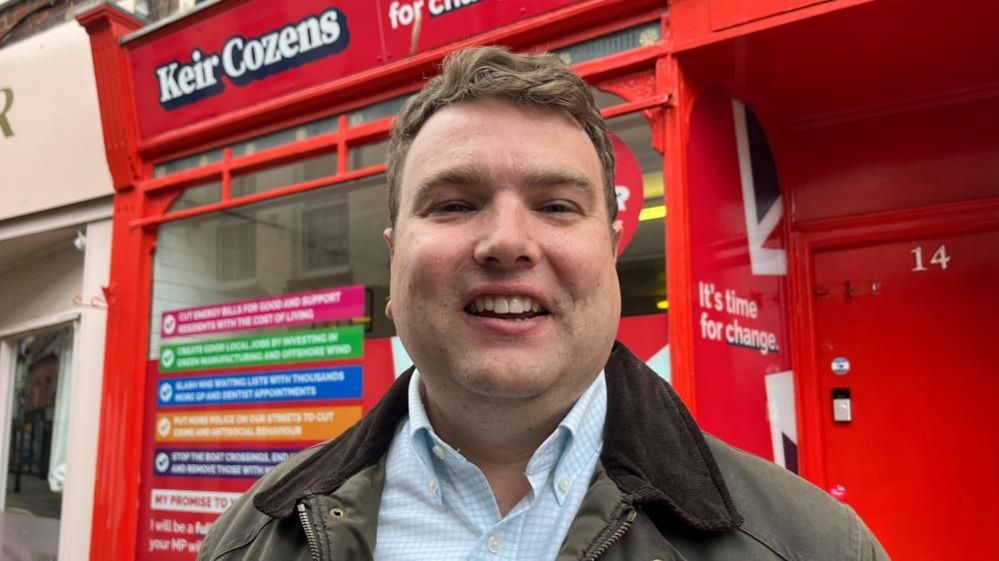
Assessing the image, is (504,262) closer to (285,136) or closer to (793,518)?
(793,518)

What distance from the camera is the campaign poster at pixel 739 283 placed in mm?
3197

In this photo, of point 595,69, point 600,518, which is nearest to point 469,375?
point 600,518

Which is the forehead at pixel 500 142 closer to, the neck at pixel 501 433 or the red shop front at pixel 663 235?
the neck at pixel 501 433

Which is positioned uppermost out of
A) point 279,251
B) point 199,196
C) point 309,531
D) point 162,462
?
point 199,196

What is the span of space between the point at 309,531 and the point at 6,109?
586 cm

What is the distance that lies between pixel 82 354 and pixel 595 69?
3.94 metres

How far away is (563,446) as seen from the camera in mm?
1389

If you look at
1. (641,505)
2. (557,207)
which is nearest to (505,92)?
(557,207)

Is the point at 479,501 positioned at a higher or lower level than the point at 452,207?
lower

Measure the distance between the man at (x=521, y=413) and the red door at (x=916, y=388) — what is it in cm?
244

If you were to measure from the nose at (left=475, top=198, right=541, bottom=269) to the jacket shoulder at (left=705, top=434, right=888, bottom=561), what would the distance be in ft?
1.70

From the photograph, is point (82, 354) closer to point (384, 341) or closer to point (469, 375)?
point (384, 341)

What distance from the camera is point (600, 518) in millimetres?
1243

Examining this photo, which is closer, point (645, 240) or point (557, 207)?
point (557, 207)
